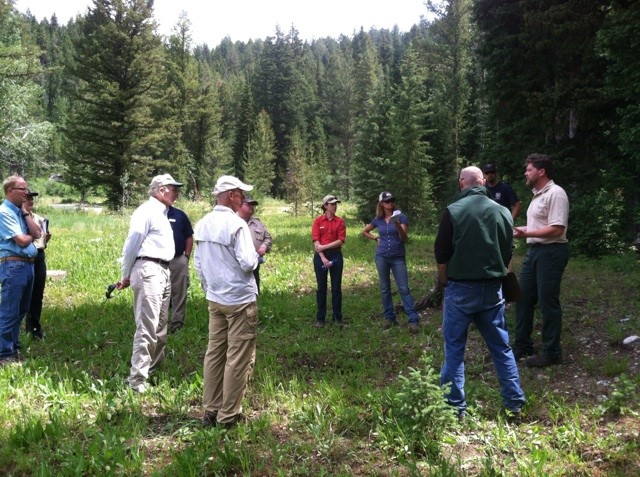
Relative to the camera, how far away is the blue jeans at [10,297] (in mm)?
6270

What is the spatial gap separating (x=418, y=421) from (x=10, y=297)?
528cm

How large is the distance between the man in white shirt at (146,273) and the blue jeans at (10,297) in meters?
1.84

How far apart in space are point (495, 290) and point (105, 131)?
2858 cm

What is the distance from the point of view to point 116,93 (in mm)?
27000

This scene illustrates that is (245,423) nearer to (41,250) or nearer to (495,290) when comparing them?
(495,290)

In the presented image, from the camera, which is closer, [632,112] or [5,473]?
[5,473]

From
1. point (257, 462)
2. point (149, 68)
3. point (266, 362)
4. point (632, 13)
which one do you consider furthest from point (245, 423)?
point (149, 68)

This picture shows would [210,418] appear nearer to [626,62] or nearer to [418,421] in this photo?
[418,421]

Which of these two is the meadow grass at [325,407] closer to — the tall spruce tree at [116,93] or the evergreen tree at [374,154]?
the evergreen tree at [374,154]

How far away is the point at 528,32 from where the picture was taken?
41.8 ft

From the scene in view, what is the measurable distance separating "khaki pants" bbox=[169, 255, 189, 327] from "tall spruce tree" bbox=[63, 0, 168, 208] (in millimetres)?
21158

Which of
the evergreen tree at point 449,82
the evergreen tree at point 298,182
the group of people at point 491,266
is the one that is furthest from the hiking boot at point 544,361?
the evergreen tree at point 298,182

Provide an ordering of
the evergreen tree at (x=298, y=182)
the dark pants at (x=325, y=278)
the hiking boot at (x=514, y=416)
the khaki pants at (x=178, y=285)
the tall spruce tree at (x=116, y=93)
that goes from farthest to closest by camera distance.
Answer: the evergreen tree at (x=298, y=182) → the tall spruce tree at (x=116, y=93) → the dark pants at (x=325, y=278) → the khaki pants at (x=178, y=285) → the hiking boot at (x=514, y=416)

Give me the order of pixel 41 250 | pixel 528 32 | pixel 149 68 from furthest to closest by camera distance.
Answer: pixel 149 68
pixel 528 32
pixel 41 250
